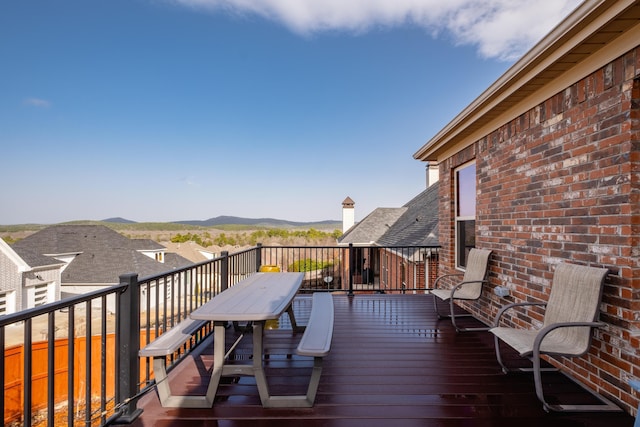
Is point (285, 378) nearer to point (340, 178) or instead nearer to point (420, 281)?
point (420, 281)

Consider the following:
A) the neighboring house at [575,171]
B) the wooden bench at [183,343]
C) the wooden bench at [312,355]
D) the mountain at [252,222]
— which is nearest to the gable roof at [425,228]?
the neighboring house at [575,171]

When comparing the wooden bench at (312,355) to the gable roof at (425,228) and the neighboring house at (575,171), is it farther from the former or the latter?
the gable roof at (425,228)

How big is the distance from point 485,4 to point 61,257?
17.6 m

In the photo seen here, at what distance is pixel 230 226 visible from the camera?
5141cm

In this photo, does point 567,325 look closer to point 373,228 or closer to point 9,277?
point 373,228

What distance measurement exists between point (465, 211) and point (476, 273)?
1311 millimetres

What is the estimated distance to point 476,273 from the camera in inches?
161

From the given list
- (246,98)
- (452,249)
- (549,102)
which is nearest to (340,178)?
(246,98)

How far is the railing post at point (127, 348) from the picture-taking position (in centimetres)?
206

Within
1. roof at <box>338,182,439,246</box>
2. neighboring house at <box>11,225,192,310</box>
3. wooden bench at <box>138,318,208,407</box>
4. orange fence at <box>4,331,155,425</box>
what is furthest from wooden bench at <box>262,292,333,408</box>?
neighboring house at <box>11,225,192,310</box>

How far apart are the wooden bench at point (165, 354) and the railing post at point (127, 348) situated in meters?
0.09

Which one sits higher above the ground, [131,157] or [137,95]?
[137,95]

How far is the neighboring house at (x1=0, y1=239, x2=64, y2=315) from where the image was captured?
10.4 m

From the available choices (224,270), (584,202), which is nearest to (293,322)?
(224,270)
